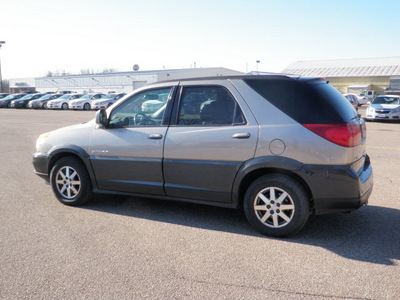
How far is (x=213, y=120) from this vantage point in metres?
4.46

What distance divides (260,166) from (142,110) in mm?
1771

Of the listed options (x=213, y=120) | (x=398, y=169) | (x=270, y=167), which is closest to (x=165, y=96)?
(x=213, y=120)

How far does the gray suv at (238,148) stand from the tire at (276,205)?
0.04ft

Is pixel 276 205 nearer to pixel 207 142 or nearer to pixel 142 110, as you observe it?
pixel 207 142

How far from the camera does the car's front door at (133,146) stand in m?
4.74

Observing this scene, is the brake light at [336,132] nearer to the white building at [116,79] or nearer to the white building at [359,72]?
the white building at [116,79]

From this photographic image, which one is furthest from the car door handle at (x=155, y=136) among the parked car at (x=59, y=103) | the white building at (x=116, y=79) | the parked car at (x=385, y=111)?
the white building at (x=116, y=79)

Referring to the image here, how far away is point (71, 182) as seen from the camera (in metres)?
5.34

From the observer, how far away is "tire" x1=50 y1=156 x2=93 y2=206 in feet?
17.3

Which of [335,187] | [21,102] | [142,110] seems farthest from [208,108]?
[21,102]

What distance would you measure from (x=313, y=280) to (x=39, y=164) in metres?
4.12

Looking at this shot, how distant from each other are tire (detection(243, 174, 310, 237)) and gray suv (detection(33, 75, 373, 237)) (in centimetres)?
1

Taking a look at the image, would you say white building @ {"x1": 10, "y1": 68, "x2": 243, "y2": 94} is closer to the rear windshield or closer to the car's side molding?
the rear windshield

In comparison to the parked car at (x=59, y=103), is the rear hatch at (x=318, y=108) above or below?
above
